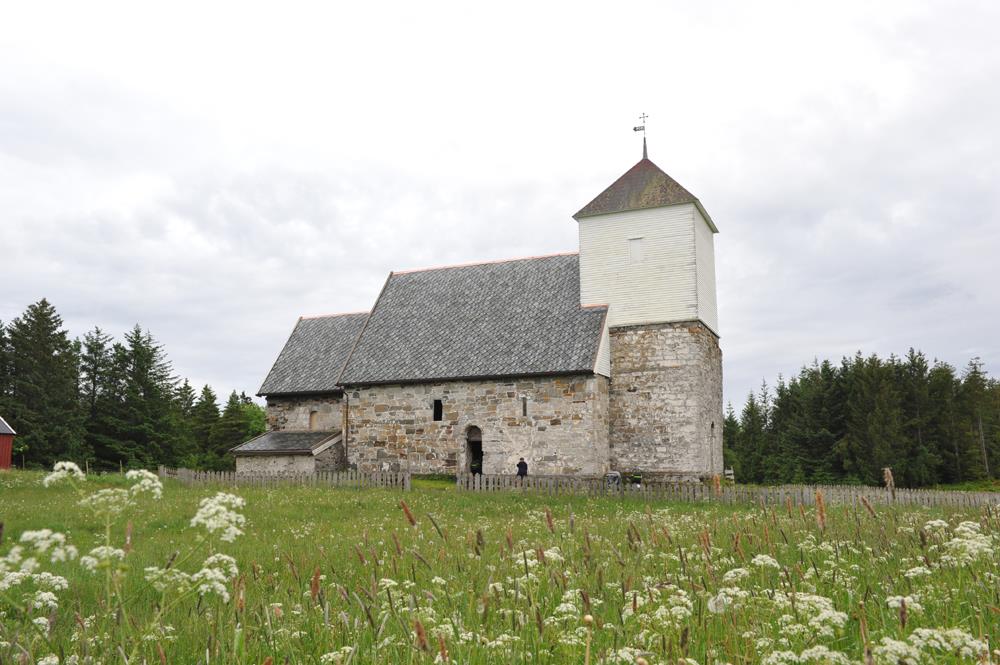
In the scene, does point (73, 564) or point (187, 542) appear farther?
point (187, 542)

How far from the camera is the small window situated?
31539mm

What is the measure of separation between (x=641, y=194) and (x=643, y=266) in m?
3.37

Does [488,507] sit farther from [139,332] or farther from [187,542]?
[139,332]

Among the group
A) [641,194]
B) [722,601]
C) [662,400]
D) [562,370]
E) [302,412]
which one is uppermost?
[641,194]

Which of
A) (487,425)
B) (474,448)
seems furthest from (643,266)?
(474,448)

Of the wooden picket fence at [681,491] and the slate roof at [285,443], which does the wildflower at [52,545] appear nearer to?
the wooden picket fence at [681,491]

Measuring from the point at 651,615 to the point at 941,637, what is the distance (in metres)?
1.52

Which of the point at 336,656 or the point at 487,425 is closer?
the point at 336,656

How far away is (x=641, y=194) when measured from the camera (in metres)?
32.2

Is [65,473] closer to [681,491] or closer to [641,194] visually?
[681,491]

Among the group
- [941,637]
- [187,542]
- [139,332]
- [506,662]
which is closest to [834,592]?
[941,637]

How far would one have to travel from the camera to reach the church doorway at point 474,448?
31.1 metres

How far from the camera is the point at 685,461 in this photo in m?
28.9

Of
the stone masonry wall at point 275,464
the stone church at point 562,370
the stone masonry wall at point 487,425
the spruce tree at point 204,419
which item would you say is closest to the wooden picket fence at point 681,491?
the stone masonry wall at point 487,425
